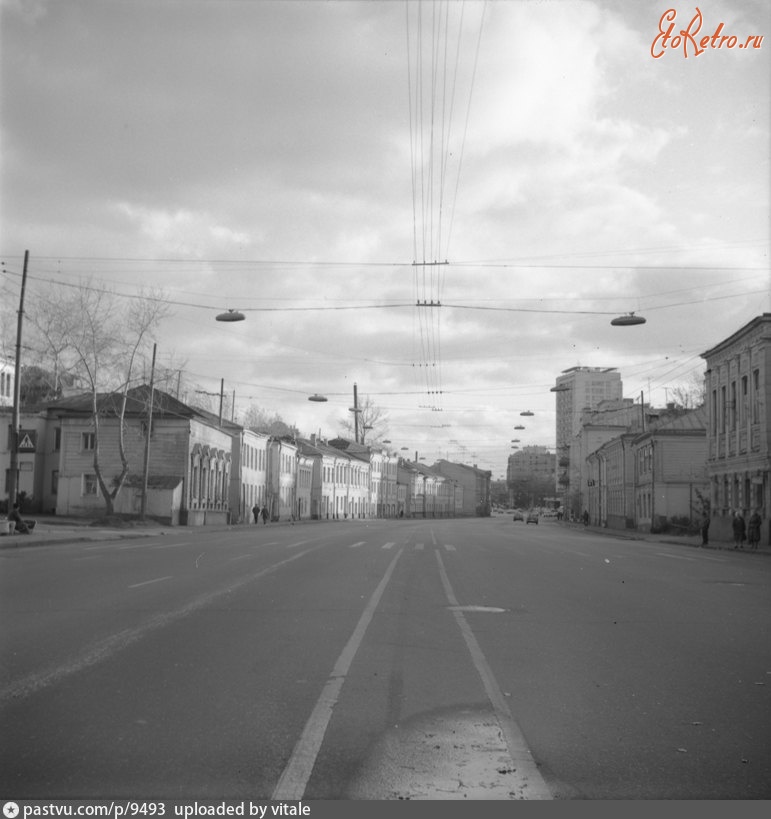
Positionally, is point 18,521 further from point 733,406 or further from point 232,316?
point 733,406

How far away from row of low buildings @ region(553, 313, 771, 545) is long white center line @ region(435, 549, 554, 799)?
37138mm

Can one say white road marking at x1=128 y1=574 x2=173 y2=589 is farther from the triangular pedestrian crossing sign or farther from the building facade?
the building facade

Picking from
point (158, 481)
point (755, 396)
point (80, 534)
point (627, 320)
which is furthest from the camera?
point (158, 481)

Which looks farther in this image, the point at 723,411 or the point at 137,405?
the point at 137,405

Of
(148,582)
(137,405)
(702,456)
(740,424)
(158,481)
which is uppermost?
(137,405)

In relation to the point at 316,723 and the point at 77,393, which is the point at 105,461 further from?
the point at 316,723

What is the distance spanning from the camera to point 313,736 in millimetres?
5684

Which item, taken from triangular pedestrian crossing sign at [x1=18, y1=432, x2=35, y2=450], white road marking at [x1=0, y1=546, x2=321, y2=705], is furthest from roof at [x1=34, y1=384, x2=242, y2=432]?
white road marking at [x1=0, y1=546, x2=321, y2=705]

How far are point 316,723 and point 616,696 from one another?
2576 mm

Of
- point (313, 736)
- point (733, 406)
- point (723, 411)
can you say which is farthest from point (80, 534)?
point (723, 411)

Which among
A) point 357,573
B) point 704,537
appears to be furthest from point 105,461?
point 357,573

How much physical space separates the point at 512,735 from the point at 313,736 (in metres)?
1.34

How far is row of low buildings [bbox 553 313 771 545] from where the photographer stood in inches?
1754

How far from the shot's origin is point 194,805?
4.48 m
